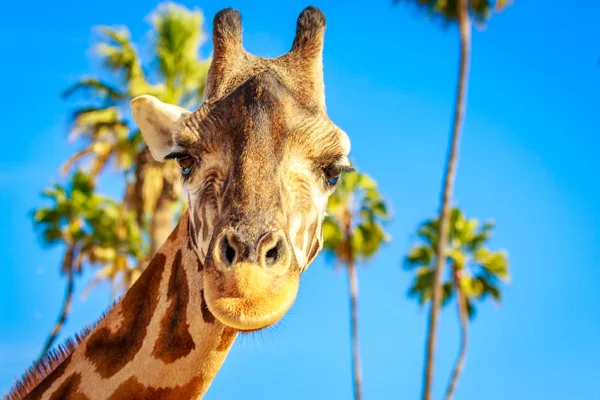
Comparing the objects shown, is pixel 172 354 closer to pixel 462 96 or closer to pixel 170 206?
pixel 170 206

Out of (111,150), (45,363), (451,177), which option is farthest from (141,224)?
(45,363)

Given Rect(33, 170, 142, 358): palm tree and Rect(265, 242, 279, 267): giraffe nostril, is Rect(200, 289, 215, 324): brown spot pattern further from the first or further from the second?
Rect(33, 170, 142, 358): palm tree

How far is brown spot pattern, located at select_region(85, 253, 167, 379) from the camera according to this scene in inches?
168

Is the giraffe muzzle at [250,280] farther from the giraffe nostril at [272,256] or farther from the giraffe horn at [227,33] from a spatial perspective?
the giraffe horn at [227,33]

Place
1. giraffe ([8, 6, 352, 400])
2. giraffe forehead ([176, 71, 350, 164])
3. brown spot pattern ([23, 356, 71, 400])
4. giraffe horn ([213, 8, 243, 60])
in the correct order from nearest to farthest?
giraffe ([8, 6, 352, 400])
giraffe forehead ([176, 71, 350, 164])
brown spot pattern ([23, 356, 71, 400])
giraffe horn ([213, 8, 243, 60])

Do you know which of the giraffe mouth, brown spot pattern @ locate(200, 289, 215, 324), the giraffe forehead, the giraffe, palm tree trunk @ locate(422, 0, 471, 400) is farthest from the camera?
palm tree trunk @ locate(422, 0, 471, 400)

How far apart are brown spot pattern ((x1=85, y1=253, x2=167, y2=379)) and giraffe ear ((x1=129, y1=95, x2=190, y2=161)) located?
0.66 m

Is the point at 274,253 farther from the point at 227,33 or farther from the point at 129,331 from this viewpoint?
the point at 227,33

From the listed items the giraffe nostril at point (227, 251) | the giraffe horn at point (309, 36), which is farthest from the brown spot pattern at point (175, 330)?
the giraffe horn at point (309, 36)

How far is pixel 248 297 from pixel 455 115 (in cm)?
1833

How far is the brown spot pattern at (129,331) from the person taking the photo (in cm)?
426

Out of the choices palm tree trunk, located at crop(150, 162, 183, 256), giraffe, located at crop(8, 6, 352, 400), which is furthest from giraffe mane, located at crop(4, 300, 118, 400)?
palm tree trunk, located at crop(150, 162, 183, 256)

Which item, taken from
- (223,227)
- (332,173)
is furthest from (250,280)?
(332,173)

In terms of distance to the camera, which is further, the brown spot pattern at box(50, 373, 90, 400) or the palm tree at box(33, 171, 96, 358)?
the palm tree at box(33, 171, 96, 358)
